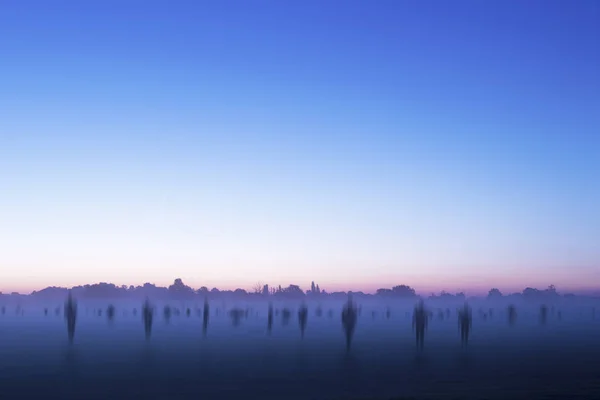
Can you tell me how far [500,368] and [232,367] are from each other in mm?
22919

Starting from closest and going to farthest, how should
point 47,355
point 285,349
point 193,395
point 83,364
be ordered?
point 193,395 → point 83,364 → point 47,355 → point 285,349

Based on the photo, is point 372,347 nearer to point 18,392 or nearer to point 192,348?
point 192,348

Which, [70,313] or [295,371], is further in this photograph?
[70,313]

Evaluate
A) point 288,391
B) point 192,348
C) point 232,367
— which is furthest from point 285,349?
point 288,391

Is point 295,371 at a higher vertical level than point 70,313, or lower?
lower

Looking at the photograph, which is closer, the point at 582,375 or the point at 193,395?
the point at 193,395

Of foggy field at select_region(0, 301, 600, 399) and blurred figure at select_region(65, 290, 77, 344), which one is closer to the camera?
foggy field at select_region(0, 301, 600, 399)

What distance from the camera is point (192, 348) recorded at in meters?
71.8

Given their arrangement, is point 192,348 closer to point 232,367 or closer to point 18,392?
point 232,367

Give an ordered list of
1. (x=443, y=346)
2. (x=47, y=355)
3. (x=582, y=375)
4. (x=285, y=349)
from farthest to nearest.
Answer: (x=443, y=346) < (x=285, y=349) < (x=47, y=355) < (x=582, y=375)

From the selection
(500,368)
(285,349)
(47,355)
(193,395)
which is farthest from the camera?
(285,349)

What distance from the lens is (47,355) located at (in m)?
62.6

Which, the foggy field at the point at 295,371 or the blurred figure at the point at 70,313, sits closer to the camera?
the foggy field at the point at 295,371

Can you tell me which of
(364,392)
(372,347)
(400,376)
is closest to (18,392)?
(364,392)
